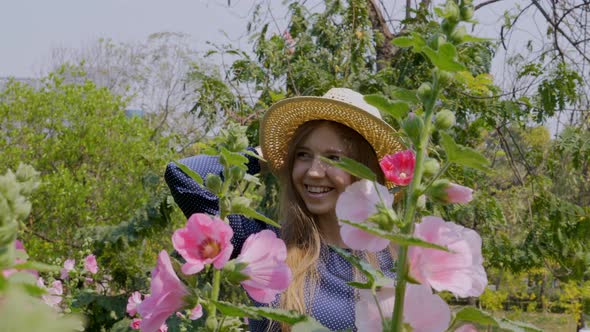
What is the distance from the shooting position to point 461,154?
62cm

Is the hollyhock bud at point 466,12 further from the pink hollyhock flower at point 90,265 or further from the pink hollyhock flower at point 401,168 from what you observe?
the pink hollyhock flower at point 90,265

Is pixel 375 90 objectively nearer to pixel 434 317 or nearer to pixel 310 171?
pixel 310 171

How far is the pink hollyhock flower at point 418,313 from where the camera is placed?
23.3 inches

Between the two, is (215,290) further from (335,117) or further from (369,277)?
(335,117)

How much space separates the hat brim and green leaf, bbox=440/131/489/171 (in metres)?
1.58

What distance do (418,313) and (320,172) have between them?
1.69 meters

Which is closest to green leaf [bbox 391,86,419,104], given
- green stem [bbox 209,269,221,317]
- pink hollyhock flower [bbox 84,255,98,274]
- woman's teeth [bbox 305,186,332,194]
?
green stem [bbox 209,269,221,317]

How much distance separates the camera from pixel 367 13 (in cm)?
444

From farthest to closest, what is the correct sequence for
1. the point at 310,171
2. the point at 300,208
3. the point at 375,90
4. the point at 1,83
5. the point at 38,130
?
the point at 1,83
the point at 38,130
the point at 375,90
the point at 300,208
the point at 310,171

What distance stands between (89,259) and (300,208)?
922 mm

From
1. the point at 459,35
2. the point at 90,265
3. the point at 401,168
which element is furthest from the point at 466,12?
the point at 90,265

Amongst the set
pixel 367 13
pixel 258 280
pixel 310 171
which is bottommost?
pixel 258 280

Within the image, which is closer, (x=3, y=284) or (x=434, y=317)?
(x=3, y=284)

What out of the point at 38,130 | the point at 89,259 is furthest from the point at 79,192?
the point at 89,259
